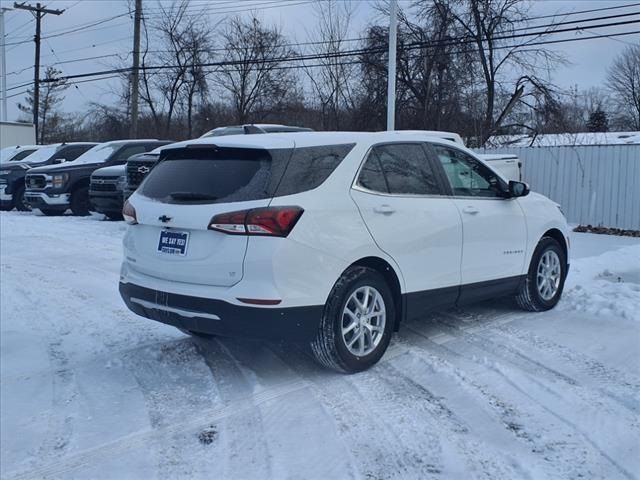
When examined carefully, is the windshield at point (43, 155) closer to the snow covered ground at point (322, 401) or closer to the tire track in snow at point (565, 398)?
the snow covered ground at point (322, 401)

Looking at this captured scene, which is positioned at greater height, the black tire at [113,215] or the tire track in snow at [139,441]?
the black tire at [113,215]

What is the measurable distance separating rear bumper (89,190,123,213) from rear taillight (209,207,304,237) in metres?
10.2

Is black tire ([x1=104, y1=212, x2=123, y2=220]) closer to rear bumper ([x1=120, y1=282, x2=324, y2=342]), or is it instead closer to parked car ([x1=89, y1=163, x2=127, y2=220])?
parked car ([x1=89, y1=163, x2=127, y2=220])

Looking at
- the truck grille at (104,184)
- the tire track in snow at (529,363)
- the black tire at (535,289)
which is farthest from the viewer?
the truck grille at (104,184)

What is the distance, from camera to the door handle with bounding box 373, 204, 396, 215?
4.76 meters

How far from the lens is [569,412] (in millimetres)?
4121

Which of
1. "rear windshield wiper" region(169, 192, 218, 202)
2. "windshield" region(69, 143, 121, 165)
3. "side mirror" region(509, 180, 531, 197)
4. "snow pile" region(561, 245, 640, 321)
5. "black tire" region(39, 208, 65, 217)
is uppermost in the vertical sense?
"windshield" region(69, 143, 121, 165)

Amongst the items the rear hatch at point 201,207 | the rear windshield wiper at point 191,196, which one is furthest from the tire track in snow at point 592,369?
the rear windshield wiper at point 191,196

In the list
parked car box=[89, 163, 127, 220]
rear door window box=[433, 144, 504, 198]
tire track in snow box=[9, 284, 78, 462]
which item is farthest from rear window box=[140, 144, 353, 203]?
parked car box=[89, 163, 127, 220]

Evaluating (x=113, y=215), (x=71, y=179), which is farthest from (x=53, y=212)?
(x=113, y=215)

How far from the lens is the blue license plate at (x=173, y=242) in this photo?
14.5ft

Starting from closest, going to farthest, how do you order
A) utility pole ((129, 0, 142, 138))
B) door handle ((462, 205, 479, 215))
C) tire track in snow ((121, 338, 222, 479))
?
tire track in snow ((121, 338, 222, 479))
door handle ((462, 205, 479, 215))
utility pole ((129, 0, 142, 138))

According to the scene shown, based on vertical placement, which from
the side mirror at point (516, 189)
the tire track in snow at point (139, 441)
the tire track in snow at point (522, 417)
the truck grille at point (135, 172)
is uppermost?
the truck grille at point (135, 172)

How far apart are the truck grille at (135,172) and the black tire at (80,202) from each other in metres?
4.03
